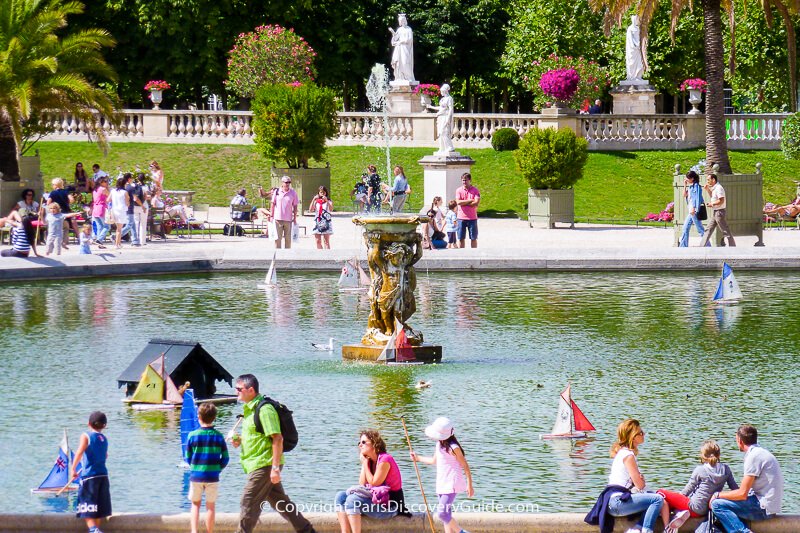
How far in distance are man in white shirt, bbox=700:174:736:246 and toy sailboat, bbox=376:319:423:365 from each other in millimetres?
11504

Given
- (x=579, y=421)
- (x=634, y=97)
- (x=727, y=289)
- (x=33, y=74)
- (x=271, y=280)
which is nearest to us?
(x=579, y=421)

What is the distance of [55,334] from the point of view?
20172 mm

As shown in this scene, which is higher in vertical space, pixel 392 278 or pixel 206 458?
pixel 392 278

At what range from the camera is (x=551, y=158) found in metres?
36.0

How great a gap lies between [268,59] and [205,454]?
38.4m

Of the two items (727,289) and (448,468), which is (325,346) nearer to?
(727,289)

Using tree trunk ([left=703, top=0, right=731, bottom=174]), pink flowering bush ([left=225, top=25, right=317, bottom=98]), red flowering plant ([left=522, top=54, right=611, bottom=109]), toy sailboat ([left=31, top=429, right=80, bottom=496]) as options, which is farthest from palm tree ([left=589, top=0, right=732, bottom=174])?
toy sailboat ([left=31, top=429, right=80, bottom=496])

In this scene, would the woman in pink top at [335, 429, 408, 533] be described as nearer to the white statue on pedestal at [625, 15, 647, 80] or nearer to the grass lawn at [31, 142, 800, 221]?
the grass lawn at [31, 142, 800, 221]

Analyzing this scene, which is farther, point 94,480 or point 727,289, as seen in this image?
Result: point 727,289

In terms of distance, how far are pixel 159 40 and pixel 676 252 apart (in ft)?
108

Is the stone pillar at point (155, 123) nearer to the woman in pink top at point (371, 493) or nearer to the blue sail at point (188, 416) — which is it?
the blue sail at point (188, 416)

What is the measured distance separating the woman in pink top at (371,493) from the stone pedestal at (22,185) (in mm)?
23691

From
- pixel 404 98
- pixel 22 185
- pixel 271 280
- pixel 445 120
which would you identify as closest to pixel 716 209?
pixel 271 280

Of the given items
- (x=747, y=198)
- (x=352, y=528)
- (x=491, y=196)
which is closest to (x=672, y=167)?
(x=491, y=196)
